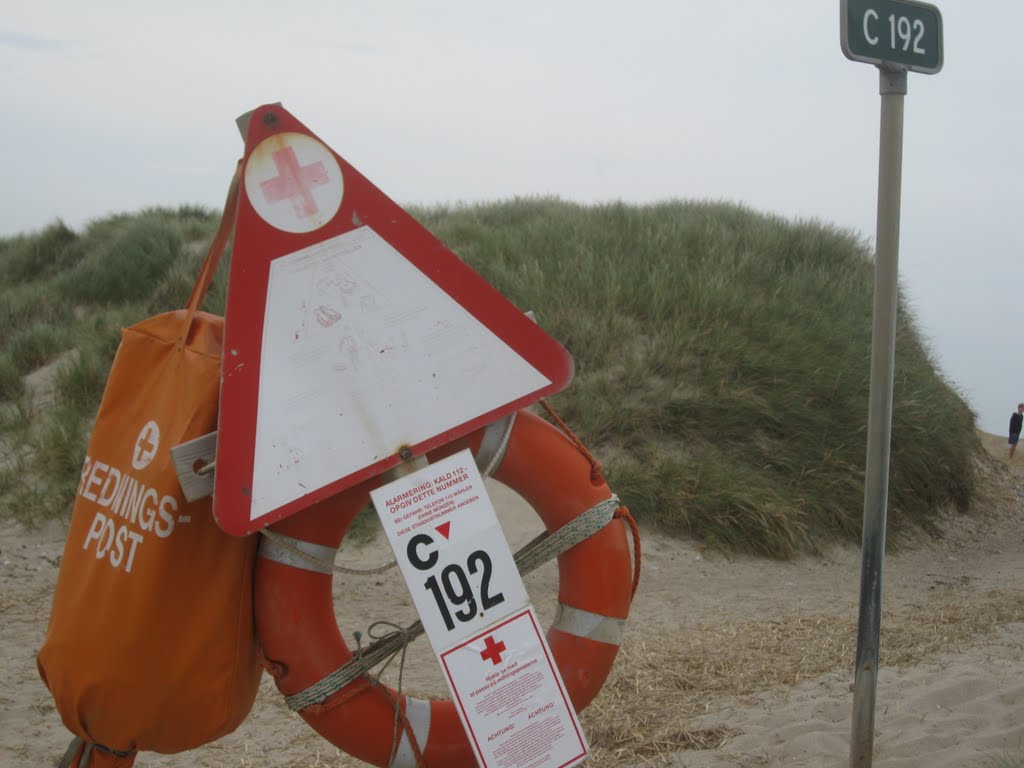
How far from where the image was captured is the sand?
3719 millimetres

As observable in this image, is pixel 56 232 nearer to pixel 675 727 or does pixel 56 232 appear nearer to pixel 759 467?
pixel 759 467

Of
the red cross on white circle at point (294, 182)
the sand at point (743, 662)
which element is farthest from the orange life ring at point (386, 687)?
the sand at point (743, 662)

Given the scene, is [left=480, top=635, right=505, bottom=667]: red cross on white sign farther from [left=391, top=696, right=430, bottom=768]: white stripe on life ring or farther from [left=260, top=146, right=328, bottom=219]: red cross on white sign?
[left=260, top=146, right=328, bottom=219]: red cross on white sign

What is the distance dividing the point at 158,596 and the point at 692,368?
527 centimetres

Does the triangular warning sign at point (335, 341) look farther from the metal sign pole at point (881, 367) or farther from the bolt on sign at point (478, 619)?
the metal sign pole at point (881, 367)

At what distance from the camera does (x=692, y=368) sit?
734cm

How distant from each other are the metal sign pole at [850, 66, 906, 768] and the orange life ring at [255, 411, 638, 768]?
788 millimetres

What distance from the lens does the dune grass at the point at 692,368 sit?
6734 millimetres

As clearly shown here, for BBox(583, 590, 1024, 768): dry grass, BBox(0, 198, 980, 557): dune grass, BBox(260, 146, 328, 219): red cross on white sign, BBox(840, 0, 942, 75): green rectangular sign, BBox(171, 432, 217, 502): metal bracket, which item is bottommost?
BBox(583, 590, 1024, 768): dry grass

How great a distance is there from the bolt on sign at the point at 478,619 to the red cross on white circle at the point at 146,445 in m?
0.60

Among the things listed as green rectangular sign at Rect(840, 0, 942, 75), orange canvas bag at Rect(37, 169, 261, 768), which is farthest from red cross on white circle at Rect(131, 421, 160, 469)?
green rectangular sign at Rect(840, 0, 942, 75)

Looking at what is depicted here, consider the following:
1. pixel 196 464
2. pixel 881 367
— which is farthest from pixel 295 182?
pixel 881 367

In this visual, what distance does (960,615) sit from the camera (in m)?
5.40

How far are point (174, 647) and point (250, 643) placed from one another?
0.65 feet
